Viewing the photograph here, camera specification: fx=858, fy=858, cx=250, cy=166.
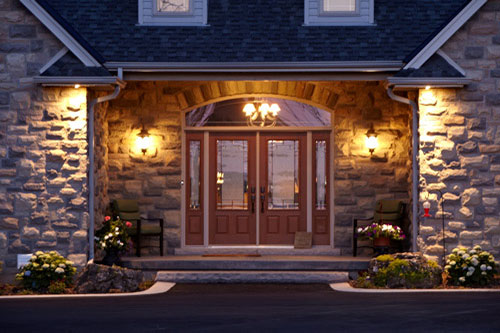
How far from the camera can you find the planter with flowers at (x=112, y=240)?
13.8 m

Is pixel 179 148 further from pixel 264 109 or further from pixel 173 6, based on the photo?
pixel 173 6

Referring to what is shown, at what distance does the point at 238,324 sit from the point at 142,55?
19.4ft

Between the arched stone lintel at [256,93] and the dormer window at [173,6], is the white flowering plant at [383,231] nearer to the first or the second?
the arched stone lintel at [256,93]

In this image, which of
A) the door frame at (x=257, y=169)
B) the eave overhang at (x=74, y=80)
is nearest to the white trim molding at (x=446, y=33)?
the door frame at (x=257, y=169)

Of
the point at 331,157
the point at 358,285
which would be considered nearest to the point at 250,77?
the point at 331,157

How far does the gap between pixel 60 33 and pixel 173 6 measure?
8.34ft

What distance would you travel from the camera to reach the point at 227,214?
619 inches

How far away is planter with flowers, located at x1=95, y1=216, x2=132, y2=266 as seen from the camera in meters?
13.8

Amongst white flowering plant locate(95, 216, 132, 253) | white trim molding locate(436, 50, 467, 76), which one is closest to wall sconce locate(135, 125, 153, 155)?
white flowering plant locate(95, 216, 132, 253)

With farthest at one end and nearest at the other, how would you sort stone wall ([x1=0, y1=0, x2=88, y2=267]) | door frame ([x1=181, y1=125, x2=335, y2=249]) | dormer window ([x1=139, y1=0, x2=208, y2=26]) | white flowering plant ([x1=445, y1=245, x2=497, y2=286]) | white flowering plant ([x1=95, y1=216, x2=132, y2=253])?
door frame ([x1=181, y1=125, x2=335, y2=249]) < dormer window ([x1=139, y1=0, x2=208, y2=26]) < white flowering plant ([x1=95, y1=216, x2=132, y2=253]) < stone wall ([x1=0, y1=0, x2=88, y2=267]) < white flowering plant ([x1=445, y1=245, x2=497, y2=286])

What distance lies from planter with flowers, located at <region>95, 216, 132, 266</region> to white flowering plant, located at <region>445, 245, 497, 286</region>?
514cm

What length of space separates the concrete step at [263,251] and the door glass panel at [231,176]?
821mm

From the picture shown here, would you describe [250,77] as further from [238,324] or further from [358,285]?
[238,324]

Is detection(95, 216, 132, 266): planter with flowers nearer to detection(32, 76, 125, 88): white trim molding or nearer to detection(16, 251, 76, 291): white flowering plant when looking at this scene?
detection(16, 251, 76, 291): white flowering plant
